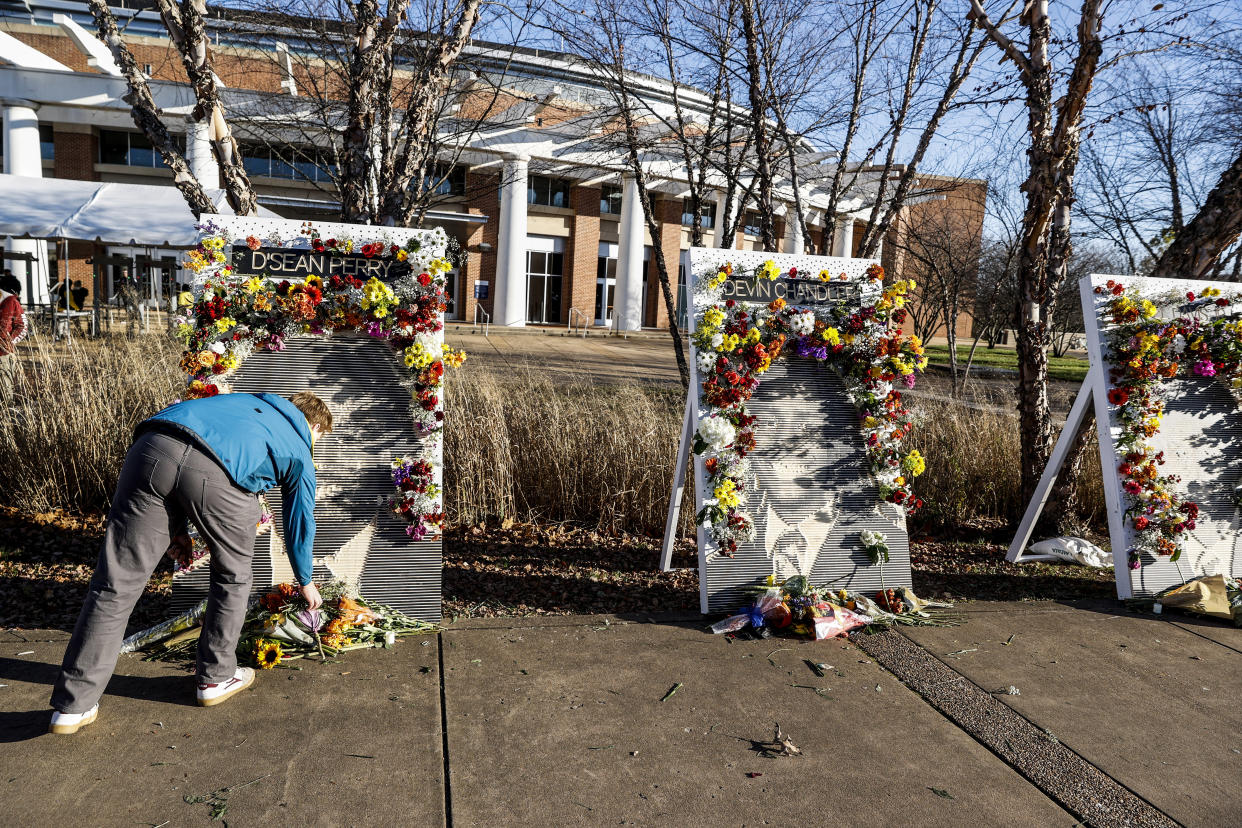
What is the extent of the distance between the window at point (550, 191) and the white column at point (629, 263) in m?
2.78

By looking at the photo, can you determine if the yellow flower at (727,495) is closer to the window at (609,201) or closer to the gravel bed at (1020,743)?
the gravel bed at (1020,743)

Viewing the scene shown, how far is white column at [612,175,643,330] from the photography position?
100.0 feet

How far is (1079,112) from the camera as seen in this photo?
19.6 feet

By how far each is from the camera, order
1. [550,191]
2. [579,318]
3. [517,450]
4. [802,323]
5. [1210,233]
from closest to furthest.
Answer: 1. [802,323]
2. [1210,233]
3. [517,450]
4. [550,191]
5. [579,318]

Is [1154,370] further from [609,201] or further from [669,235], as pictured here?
[669,235]

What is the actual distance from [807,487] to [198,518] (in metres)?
3.34

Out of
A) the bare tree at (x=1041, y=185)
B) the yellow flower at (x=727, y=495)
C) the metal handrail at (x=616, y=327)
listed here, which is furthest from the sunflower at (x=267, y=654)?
the metal handrail at (x=616, y=327)

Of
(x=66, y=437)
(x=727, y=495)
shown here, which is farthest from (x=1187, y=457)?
(x=66, y=437)

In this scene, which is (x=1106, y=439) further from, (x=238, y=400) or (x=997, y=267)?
(x=997, y=267)

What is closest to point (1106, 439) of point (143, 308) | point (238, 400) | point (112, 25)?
point (238, 400)

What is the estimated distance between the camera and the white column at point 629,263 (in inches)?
1200

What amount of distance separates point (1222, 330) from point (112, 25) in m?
7.67

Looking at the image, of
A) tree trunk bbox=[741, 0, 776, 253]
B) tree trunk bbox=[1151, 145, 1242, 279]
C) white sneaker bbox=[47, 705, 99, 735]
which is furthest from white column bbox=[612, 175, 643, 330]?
white sneaker bbox=[47, 705, 99, 735]

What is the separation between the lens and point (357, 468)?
4398 mm
